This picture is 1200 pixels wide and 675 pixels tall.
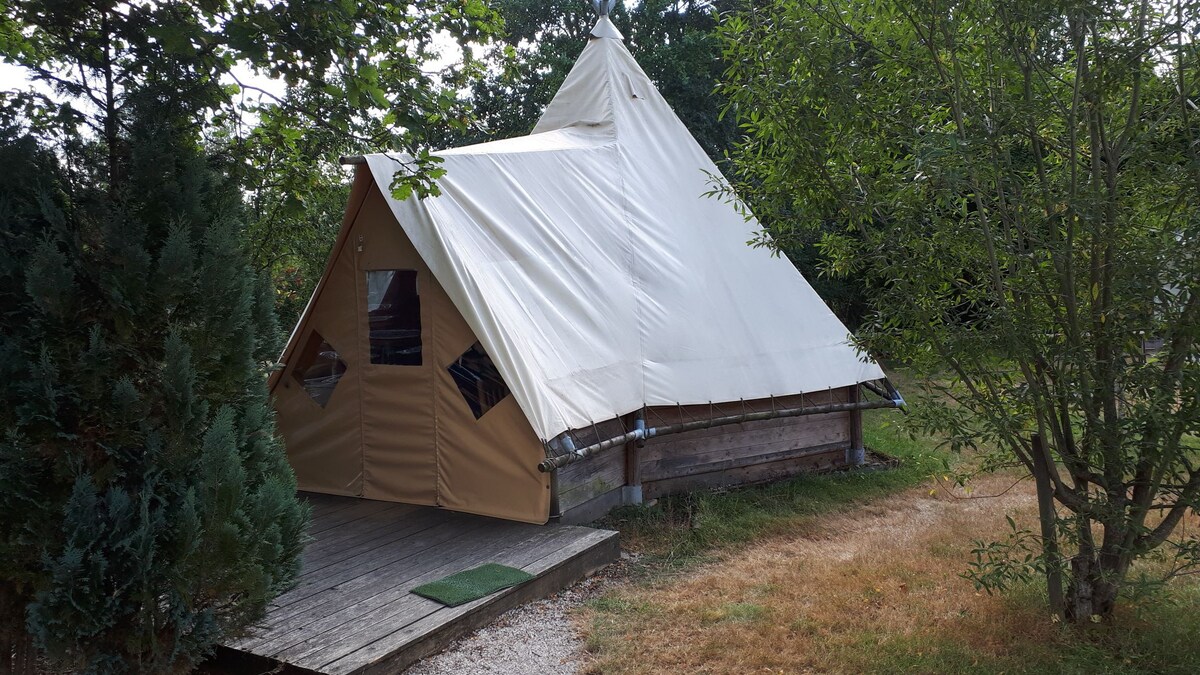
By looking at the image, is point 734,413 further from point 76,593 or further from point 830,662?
point 76,593

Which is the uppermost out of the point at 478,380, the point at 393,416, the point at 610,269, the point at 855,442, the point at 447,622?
the point at 610,269

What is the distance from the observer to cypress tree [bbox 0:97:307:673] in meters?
3.01

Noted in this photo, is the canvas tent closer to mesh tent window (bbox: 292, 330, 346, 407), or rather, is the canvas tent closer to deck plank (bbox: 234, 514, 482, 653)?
mesh tent window (bbox: 292, 330, 346, 407)

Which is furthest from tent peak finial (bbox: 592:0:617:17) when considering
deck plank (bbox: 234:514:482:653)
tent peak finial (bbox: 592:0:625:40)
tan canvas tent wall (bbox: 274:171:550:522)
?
deck plank (bbox: 234:514:482:653)

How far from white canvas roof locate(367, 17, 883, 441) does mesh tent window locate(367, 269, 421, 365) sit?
1.75 feet

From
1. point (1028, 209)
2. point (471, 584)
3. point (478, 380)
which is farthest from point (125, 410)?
point (1028, 209)

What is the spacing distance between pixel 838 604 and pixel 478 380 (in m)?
2.82

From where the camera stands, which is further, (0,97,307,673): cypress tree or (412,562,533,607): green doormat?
(412,562,533,607): green doormat

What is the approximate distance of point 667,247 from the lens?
771cm

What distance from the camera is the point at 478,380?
243 inches

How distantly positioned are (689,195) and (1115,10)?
4.68 metres

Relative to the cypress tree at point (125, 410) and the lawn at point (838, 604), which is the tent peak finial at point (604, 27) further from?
the cypress tree at point (125, 410)

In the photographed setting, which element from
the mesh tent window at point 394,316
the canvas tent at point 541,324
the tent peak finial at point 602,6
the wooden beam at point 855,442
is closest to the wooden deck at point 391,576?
the canvas tent at point 541,324

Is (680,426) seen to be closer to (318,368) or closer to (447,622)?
(318,368)
